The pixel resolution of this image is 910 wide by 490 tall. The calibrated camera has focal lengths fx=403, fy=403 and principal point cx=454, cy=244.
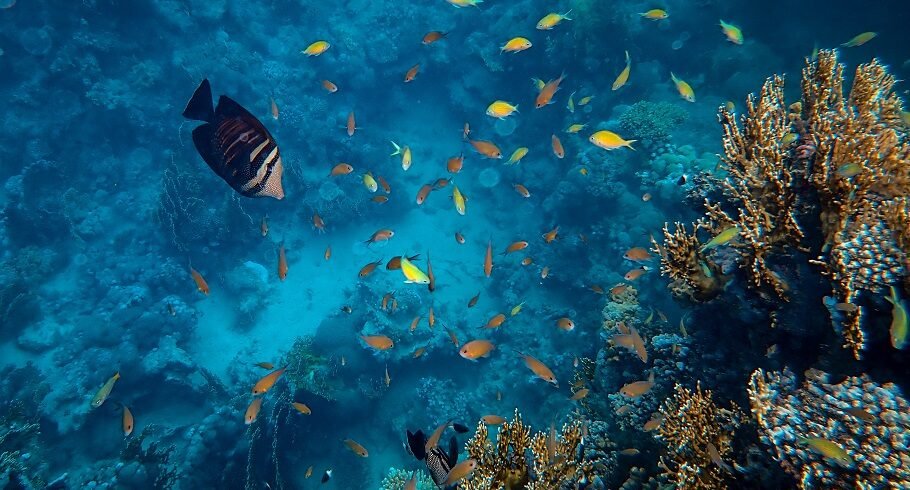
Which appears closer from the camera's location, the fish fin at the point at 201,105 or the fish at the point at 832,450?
the fish fin at the point at 201,105

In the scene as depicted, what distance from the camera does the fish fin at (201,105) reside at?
183 cm

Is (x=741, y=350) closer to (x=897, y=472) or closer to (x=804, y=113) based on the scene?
Result: (x=897, y=472)

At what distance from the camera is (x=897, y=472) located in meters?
2.20

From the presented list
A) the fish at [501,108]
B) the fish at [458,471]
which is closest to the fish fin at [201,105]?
the fish at [458,471]

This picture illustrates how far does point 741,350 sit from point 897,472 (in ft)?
5.47

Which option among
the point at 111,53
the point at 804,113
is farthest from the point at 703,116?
the point at 111,53

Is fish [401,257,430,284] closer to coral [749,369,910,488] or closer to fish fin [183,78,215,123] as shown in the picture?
fish fin [183,78,215,123]

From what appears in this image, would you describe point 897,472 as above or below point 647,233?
above

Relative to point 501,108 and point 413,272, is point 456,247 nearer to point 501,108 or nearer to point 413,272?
point 501,108

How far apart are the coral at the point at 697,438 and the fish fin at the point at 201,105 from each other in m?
3.61

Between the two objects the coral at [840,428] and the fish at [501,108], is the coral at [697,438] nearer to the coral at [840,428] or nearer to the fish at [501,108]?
the coral at [840,428]

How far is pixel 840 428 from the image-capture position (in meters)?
2.51

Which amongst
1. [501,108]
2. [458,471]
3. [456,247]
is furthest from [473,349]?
[456,247]

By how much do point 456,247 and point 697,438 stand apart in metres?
11.8
